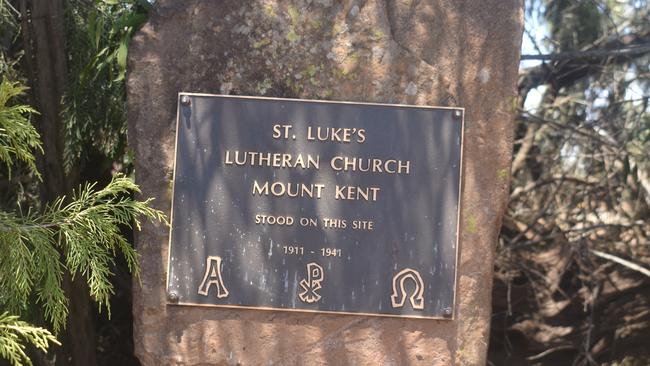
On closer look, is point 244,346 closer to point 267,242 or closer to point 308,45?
point 267,242

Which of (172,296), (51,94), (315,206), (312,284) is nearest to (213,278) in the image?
(172,296)

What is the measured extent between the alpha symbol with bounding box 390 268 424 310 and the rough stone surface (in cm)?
8

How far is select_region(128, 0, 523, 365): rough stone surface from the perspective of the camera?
3314 millimetres

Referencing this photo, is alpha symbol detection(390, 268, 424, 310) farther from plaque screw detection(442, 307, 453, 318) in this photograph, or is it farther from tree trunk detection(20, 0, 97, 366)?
tree trunk detection(20, 0, 97, 366)

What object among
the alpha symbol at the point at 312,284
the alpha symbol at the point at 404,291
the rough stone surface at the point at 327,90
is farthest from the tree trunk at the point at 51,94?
the alpha symbol at the point at 404,291

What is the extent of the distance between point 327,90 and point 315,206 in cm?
47

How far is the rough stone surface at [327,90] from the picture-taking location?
10.9ft

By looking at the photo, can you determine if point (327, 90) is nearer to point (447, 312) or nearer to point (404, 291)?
point (404, 291)

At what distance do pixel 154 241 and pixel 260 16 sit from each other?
1.00 meters

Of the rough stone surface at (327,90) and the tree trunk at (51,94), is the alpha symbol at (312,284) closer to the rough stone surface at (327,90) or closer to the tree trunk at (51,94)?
the rough stone surface at (327,90)

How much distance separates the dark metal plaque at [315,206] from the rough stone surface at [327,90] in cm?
6

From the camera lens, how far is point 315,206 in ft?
11.0

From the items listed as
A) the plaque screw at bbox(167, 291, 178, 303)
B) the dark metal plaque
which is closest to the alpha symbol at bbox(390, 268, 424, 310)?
the dark metal plaque

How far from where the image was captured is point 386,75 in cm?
342
